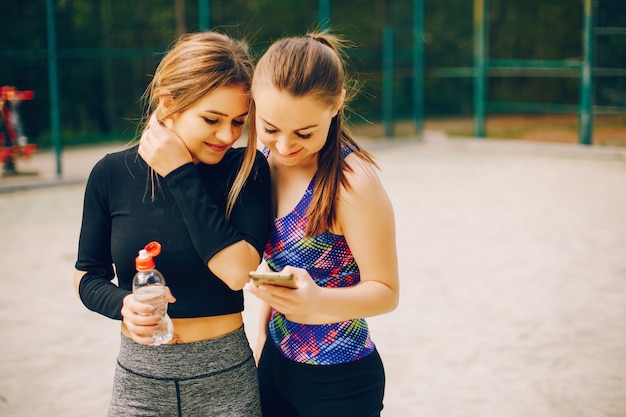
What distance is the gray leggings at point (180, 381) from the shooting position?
1.80 meters

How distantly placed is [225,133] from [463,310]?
3376mm

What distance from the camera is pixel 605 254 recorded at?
607cm

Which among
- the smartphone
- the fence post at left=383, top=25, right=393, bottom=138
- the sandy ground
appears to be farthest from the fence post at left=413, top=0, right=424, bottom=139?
the smartphone

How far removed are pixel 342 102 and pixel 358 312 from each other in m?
0.51

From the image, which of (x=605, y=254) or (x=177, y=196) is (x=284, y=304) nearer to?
(x=177, y=196)

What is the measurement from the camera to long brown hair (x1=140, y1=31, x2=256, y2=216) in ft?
5.88

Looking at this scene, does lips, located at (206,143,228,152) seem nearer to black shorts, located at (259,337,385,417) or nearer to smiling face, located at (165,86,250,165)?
smiling face, located at (165,86,250,165)

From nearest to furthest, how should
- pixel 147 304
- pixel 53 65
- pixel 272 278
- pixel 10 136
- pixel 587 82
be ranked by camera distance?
pixel 272 278 → pixel 147 304 → pixel 53 65 → pixel 10 136 → pixel 587 82

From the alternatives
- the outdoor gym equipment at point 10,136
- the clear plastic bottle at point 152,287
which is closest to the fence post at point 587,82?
the outdoor gym equipment at point 10,136

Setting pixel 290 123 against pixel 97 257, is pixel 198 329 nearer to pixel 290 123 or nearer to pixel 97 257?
pixel 97 257

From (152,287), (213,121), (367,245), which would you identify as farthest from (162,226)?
(367,245)

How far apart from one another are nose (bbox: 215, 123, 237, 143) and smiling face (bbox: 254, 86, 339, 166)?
0.06 metres

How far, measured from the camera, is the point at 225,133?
1.81 m

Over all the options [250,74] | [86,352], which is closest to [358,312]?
[250,74]
